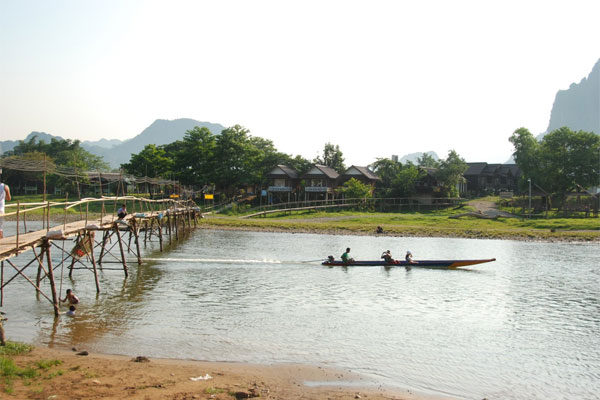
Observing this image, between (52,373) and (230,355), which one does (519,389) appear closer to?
(230,355)

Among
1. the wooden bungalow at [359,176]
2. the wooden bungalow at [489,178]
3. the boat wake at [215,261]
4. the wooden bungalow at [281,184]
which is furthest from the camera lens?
the wooden bungalow at [489,178]

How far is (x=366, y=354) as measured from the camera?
46.9 ft

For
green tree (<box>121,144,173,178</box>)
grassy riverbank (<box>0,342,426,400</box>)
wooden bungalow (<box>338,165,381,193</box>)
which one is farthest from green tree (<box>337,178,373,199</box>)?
grassy riverbank (<box>0,342,426,400</box>)

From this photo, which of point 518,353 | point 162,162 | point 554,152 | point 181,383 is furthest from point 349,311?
point 162,162

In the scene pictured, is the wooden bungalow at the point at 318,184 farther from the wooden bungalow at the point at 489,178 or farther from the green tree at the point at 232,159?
the wooden bungalow at the point at 489,178

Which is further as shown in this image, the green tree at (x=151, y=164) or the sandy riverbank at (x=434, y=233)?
the green tree at (x=151, y=164)

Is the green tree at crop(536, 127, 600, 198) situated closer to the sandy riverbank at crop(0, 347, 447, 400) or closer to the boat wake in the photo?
→ the boat wake

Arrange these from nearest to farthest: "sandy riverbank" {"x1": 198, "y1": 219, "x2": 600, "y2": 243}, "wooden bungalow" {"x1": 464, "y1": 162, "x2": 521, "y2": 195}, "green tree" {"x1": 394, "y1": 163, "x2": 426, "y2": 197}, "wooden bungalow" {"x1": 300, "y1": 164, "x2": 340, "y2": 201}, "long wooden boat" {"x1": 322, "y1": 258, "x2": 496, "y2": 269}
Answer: "long wooden boat" {"x1": 322, "y1": 258, "x2": 496, "y2": 269}, "sandy riverbank" {"x1": 198, "y1": 219, "x2": 600, "y2": 243}, "green tree" {"x1": 394, "y1": 163, "x2": 426, "y2": 197}, "wooden bungalow" {"x1": 300, "y1": 164, "x2": 340, "y2": 201}, "wooden bungalow" {"x1": 464, "y1": 162, "x2": 521, "y2": 195}

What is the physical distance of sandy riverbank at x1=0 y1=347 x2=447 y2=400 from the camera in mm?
10211

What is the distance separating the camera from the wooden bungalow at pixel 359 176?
251ft

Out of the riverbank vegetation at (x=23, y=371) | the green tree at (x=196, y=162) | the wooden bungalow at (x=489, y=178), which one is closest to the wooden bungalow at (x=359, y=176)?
the wooden bungalow at (x=489, y=178)

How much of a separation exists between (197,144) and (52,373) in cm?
6446

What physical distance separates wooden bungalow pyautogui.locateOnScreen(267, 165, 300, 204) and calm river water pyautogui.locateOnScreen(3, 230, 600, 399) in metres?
43.3

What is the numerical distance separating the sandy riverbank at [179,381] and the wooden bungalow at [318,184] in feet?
203
